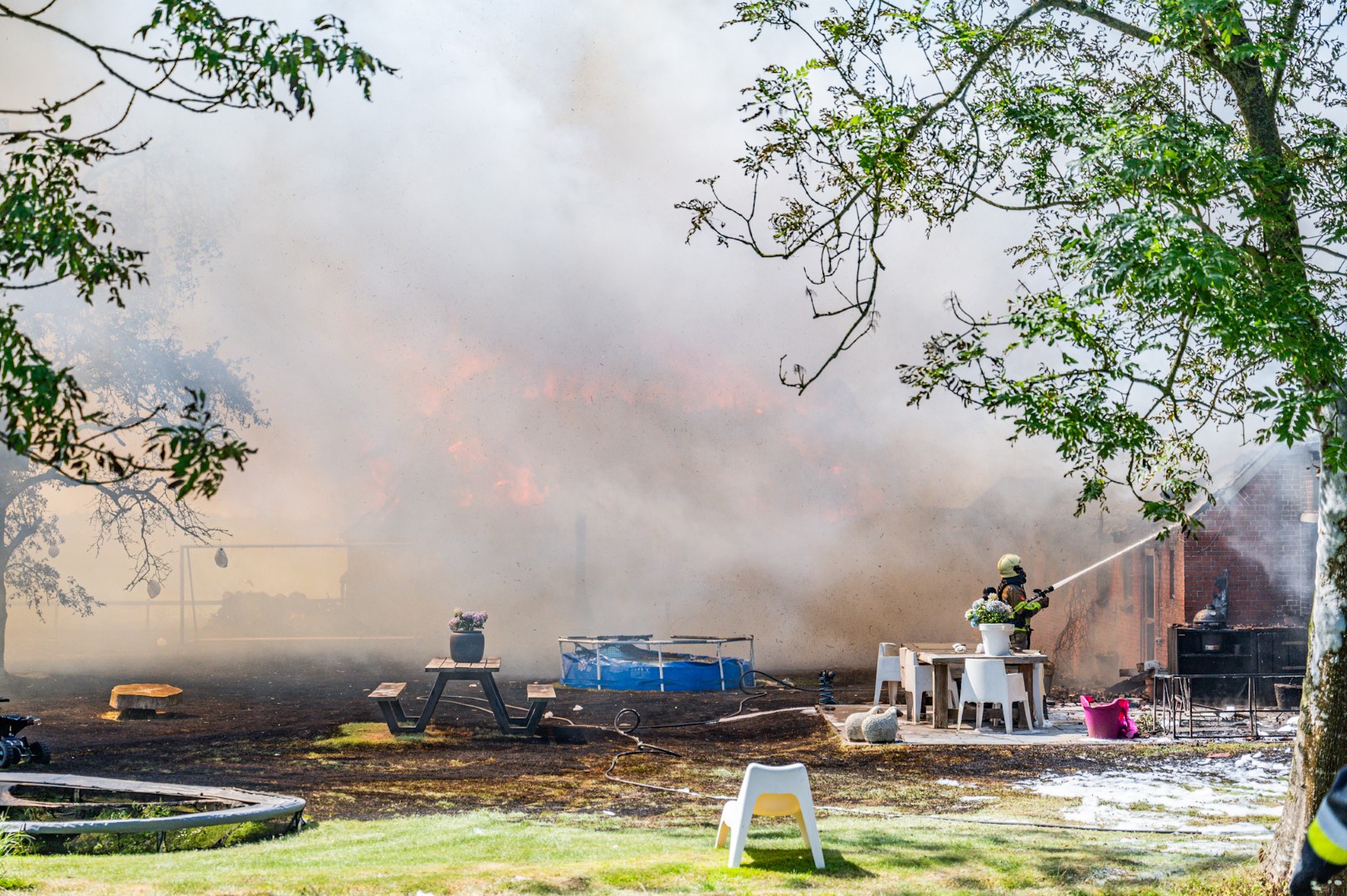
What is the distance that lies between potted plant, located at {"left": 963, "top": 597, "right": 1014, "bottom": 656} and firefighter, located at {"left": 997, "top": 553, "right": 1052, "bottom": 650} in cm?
154

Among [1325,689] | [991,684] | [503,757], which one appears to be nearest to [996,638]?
[991,684]

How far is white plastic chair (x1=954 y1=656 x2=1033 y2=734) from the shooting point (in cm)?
1297

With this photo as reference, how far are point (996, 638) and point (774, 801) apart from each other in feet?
22.3

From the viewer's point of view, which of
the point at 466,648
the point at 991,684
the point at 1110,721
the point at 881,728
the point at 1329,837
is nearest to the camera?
the point at 1329,837

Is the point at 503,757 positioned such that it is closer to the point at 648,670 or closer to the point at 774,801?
the point at 774,801

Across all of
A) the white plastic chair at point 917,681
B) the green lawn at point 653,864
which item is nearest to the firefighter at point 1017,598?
the white plastic chair at point 917,681

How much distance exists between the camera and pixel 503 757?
12453 millimetres

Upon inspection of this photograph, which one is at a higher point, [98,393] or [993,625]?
[98,393]

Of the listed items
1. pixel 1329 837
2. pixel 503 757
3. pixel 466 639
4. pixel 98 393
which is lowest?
pixel 503 757

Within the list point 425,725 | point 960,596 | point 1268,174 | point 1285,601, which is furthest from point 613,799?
point 960,596

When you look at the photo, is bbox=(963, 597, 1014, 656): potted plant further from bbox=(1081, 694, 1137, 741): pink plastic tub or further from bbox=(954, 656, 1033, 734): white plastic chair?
bbox=(1081, 694, 1137, 741): pink plastic tub

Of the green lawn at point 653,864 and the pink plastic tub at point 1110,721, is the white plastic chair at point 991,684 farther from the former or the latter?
the green lawn at point 653,864

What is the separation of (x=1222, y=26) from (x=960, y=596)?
76.8 ft

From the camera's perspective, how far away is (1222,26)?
6.23 m
